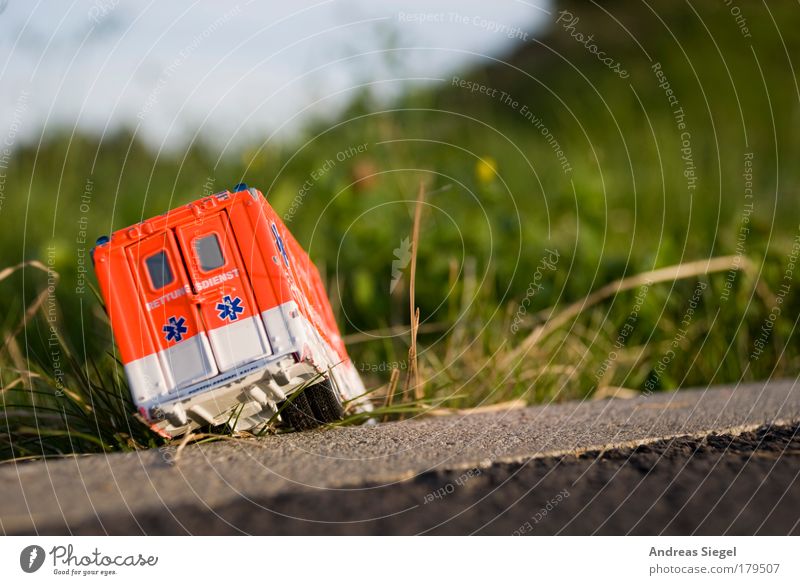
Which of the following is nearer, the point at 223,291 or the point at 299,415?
the point at 223,291

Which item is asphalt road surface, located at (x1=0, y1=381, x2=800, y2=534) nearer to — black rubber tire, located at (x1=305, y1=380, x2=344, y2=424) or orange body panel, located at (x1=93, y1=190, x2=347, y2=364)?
black rubber tire, located at (x1=305, y1=380, x2=344, y2=424)

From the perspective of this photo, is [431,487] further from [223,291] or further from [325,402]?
[223,291]

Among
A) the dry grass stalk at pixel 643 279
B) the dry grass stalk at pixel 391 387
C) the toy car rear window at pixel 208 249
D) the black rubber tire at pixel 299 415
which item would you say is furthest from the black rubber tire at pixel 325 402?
the dry grass stalk at pixel 643 279

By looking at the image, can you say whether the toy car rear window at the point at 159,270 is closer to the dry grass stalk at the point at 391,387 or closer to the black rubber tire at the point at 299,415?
the black rubber tire at the point at 299,415

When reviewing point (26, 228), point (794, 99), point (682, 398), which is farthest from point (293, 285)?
point (794, 99)

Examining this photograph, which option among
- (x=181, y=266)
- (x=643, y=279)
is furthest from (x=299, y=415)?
(x=643, y=279)

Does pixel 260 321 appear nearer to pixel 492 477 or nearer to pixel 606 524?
pixel 492 477

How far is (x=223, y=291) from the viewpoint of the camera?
2.50 metres

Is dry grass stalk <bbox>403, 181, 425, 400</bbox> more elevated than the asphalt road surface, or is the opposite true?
dry grass stalk <bbox>403, 181, 425, 400</bbox>

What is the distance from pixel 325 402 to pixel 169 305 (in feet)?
Result: 1.95

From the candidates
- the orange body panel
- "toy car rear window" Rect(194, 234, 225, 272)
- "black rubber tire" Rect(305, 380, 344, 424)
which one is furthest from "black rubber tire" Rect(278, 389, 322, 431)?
"toy car rear window" Rect(194, 234, 225, 272)

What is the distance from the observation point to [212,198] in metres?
2.53

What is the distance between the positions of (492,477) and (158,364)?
3.48 feet

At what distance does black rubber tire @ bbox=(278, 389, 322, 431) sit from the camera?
2684mm
